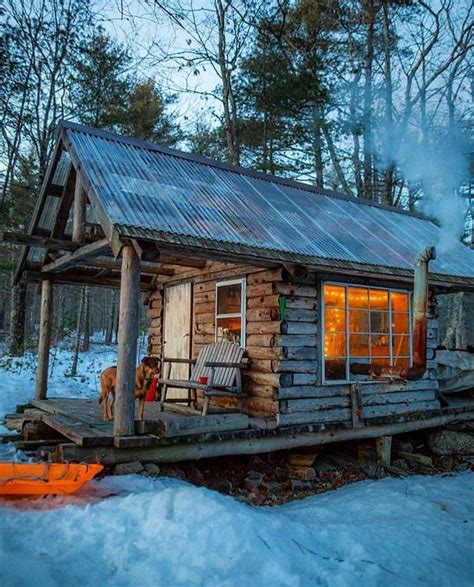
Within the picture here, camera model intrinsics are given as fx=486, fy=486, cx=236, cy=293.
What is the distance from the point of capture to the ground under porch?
20.1ft

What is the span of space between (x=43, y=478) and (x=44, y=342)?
17.1ft

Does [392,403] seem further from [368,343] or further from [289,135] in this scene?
[289,135]

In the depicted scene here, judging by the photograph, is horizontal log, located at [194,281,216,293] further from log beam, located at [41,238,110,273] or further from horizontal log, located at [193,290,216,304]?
log beam, located at [41,238,110,273]

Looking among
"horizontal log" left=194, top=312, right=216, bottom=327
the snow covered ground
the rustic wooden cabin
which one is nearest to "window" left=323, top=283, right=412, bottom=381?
the rustic wooden cabin

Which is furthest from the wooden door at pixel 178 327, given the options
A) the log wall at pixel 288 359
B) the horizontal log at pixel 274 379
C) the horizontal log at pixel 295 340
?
the horizontal log at pixel 295 340

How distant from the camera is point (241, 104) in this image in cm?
1973

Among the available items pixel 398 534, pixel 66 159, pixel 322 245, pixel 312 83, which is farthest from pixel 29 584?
pixel 312 83

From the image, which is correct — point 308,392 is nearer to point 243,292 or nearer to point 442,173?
point 243,292

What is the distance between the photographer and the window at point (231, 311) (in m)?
8.84

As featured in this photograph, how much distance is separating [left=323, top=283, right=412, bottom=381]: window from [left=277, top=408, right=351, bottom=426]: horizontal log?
0.58 m

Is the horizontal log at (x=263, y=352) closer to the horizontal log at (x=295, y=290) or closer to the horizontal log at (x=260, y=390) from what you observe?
the horizontal log at (x=260, y=390)

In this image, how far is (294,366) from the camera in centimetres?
806

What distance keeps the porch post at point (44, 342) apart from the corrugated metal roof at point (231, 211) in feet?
10.8

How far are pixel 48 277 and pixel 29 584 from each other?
7.33 meters
